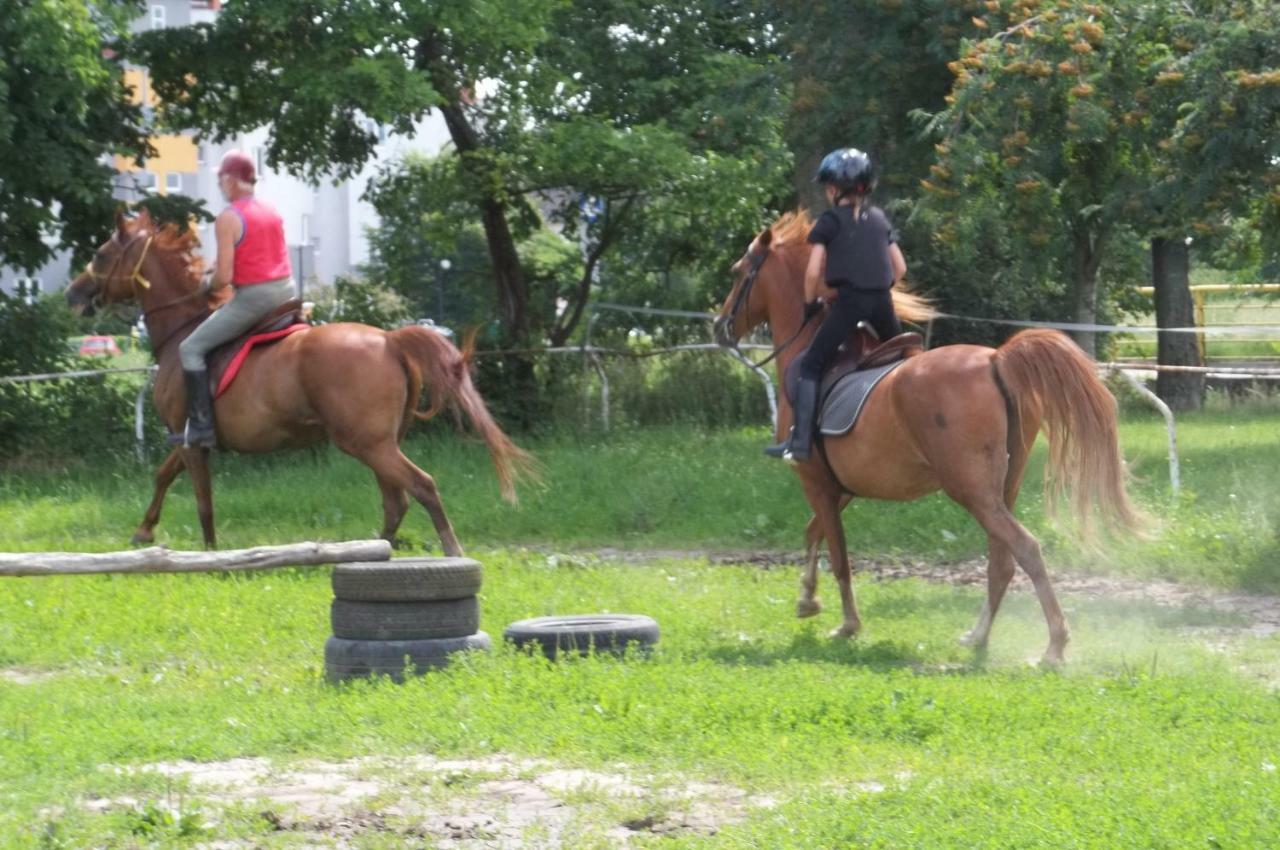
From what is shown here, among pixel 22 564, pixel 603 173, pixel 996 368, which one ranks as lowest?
pixel 22 564

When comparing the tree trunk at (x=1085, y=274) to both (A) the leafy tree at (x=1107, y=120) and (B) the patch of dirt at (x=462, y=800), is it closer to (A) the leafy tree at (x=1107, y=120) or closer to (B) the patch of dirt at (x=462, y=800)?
(A) the leafy tree at (x=1107, y=120)

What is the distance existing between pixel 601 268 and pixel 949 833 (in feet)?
72.3

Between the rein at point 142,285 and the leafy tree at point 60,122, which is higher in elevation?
the leafy tree at point 60,122

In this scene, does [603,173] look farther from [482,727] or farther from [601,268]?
[482,727]

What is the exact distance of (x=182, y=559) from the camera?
327 inches

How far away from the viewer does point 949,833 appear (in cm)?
557

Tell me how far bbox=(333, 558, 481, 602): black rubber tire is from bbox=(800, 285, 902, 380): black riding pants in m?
2.52

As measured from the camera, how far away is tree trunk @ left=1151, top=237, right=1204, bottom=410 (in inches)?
1027

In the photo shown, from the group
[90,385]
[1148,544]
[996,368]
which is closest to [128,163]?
[90,385]

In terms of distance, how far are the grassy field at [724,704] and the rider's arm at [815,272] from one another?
194cm

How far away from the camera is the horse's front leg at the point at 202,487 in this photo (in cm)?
1384

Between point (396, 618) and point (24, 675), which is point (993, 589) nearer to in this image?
point (396, 618)

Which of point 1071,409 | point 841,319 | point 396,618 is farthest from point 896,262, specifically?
point 396,618

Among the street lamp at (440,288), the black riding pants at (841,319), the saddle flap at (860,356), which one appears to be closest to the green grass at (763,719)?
the saddle flap at (860,356)
